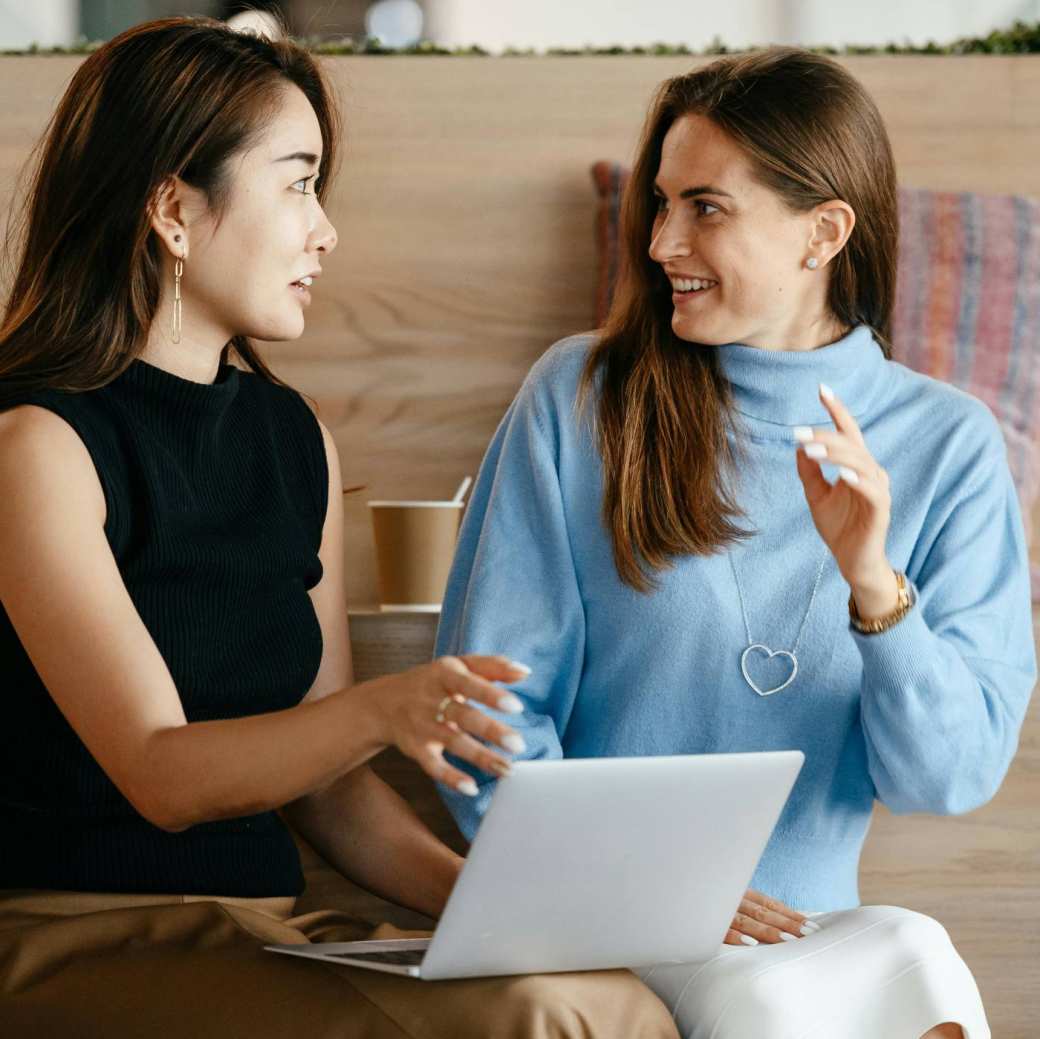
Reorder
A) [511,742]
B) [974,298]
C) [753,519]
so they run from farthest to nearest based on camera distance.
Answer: [974,298], [753,519], [511,742]

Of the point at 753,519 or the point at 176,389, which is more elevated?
the point at 176,389

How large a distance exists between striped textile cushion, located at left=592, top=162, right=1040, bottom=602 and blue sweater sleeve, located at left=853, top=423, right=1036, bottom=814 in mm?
349

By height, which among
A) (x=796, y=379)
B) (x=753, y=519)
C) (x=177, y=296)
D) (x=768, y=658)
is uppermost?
(x=177, y=296)

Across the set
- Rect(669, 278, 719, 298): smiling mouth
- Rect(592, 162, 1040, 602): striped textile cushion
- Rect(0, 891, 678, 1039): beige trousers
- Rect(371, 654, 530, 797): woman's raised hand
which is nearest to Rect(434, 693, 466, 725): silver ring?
Rect(371, 654, 530, 797): woman's raised hand

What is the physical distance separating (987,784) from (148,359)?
0.78m

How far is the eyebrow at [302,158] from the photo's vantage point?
1224mm

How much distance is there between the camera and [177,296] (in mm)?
1212

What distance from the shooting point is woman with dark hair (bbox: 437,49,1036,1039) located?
134 centimetres

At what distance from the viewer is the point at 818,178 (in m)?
1.38

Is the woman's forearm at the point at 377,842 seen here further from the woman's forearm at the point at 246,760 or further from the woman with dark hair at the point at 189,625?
the woman's forearm at the point at 246,760

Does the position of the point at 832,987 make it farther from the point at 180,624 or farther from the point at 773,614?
the point at 180,624

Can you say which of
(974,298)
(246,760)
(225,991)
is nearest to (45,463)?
(246,760)

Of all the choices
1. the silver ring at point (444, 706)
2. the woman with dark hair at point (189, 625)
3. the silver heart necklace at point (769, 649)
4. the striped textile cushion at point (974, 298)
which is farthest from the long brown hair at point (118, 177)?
the striped textile cushion at point (974, 298)

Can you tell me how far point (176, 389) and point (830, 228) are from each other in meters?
0.61
